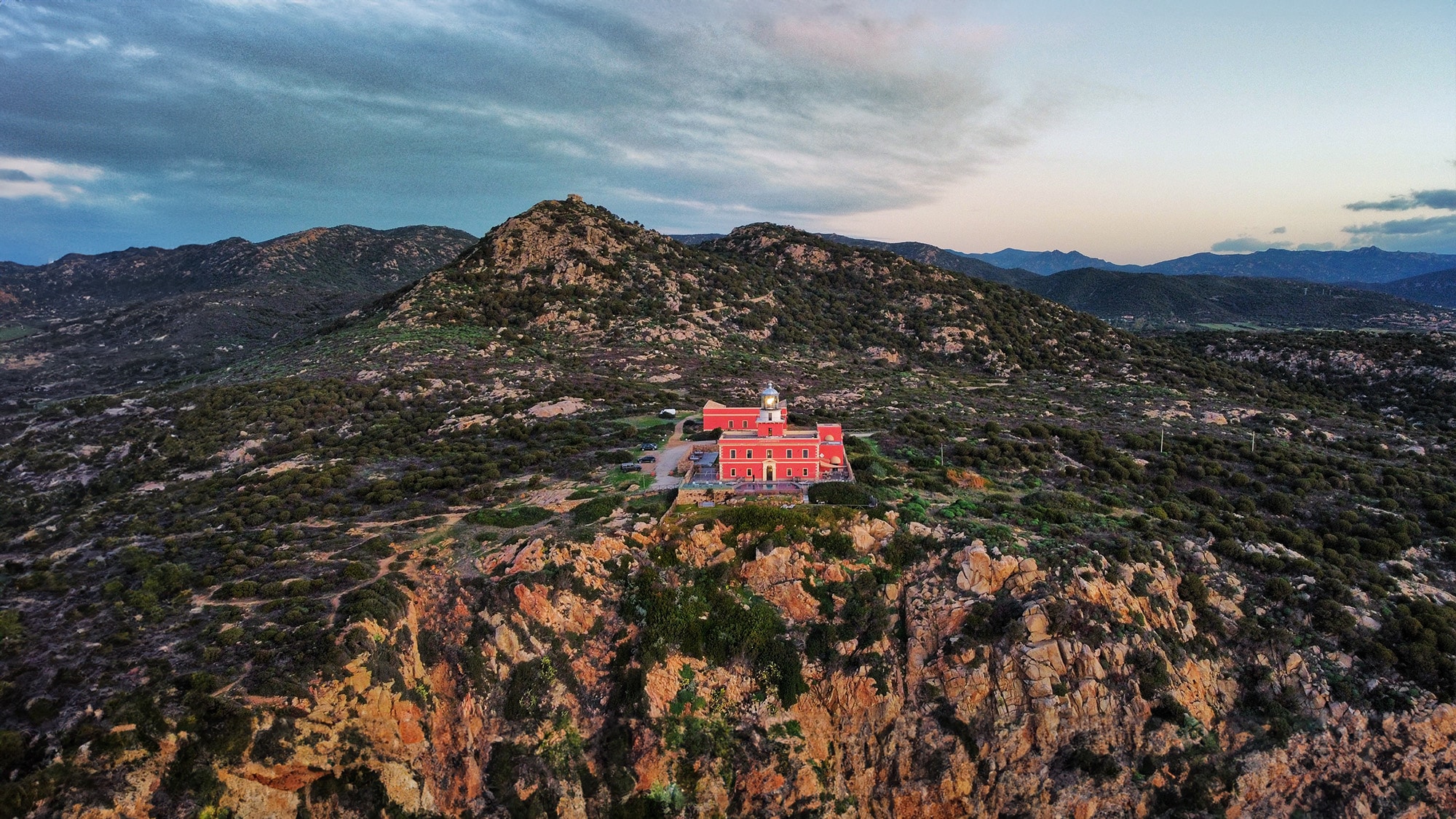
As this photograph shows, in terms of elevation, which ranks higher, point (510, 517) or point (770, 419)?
point (770, 419)

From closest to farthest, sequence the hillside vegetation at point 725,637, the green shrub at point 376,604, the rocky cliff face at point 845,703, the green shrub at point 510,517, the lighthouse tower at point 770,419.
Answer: the hillside vegetation at point 725,637
the rocky cliff face at point 845,703
the green shrub at point 376,604
the green shrub at point 510,517
the lighthouse tower at point 770,419

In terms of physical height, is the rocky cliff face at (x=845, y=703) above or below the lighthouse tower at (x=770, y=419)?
below

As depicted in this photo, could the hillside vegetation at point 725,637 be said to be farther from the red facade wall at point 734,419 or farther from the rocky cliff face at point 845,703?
the red facade wall at point 734,419

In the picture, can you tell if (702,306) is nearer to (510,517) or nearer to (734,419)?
(734,419)

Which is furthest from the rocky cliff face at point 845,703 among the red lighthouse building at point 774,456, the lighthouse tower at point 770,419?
the lighthouse tower at point 770,419

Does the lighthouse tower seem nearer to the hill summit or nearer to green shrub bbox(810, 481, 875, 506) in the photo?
green shrub bbox(810, 481, 875, 506)

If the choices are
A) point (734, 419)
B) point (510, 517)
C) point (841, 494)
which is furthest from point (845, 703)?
point (510, 517)

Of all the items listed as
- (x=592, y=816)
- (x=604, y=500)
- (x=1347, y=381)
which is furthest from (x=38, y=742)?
(x=1347, y=381)
